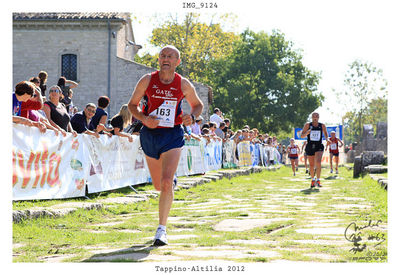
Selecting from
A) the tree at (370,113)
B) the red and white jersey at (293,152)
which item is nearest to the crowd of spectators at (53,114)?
the red and white jersey at (293,152)

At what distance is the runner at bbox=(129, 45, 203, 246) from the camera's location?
18.6 feet

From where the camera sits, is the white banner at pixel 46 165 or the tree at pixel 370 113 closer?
the white banner at pixel 46 165

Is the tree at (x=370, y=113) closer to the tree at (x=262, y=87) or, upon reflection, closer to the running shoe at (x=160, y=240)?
the tree at (x=262, y=87)

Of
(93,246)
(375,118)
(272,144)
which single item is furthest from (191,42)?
(375,118)

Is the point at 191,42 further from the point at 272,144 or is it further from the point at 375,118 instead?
the point at 375,118

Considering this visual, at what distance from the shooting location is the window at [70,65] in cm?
3428

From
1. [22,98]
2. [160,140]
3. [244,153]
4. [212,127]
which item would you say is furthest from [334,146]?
[160,140]

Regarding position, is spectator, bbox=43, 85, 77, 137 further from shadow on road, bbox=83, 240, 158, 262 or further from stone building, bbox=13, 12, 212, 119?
stone building, bbox=13, 12, 212, 119

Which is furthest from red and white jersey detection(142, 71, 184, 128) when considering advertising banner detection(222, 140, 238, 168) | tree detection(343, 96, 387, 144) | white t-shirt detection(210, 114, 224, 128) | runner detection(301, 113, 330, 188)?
tree detection(343, 96, 387, 144)

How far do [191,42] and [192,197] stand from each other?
26.9 meters

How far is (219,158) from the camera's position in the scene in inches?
789

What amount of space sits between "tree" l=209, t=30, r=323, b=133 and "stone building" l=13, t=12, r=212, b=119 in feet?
60.8

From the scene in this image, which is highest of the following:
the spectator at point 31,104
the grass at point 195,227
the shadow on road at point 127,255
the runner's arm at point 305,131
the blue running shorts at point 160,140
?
the spectator at point 31,104

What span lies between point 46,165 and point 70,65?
2694 cm
